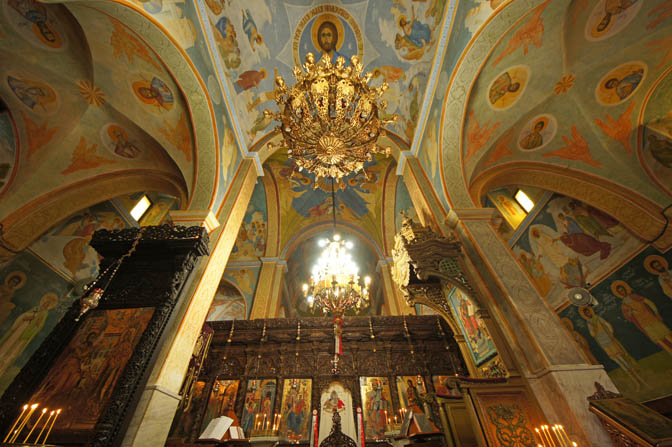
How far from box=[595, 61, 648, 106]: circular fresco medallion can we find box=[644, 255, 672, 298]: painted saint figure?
13.3 feet

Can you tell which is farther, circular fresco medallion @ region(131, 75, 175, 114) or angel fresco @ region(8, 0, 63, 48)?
circular fresco medallion @ region(131, 75, 175, 114)

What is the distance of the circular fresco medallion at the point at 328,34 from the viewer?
8047 millimetres

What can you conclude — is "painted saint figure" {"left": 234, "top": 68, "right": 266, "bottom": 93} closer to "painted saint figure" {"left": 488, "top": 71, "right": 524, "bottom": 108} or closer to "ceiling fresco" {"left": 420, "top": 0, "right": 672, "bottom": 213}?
"ceiling fresco" {"left": 420, "top": 0, "right": 672, "bottom": 213}

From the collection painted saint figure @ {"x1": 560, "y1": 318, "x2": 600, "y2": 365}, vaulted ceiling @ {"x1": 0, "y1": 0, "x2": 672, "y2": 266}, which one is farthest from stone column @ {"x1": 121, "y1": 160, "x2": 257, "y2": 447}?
painted saint figure @ {"x1": 560, "y1": 318, "x2": 600, "y2": 365}

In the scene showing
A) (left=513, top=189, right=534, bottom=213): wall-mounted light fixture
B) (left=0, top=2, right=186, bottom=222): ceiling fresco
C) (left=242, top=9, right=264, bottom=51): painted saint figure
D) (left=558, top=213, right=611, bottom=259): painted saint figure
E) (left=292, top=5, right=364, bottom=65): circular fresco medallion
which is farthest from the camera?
(left=513, top=189, right=534, bottom=213): wall-mounted light fixture

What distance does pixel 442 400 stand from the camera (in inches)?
169

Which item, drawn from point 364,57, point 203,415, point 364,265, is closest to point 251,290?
point 203,415

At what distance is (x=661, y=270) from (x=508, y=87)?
5.78 m

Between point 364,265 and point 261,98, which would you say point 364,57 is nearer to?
point 261,98

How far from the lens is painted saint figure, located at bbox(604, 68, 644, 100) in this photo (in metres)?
6.04

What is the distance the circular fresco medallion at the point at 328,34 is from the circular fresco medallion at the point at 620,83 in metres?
6.61

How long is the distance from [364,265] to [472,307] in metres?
10.6

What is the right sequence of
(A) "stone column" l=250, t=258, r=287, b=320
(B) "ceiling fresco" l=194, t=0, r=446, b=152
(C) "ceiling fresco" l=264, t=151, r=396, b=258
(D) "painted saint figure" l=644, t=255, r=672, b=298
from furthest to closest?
(C) "ceiling fresco" l=264, t=151, r=396, b=258 < (A) "stone column" l=250, t=258, r=287, b=320 < (B) "ceiling fresco" l=194, t=0, r=446, b=152 < (D) "painted saint figure" l=644, t=255, r=672, b=298

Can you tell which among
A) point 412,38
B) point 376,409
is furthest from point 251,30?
point 376,409
